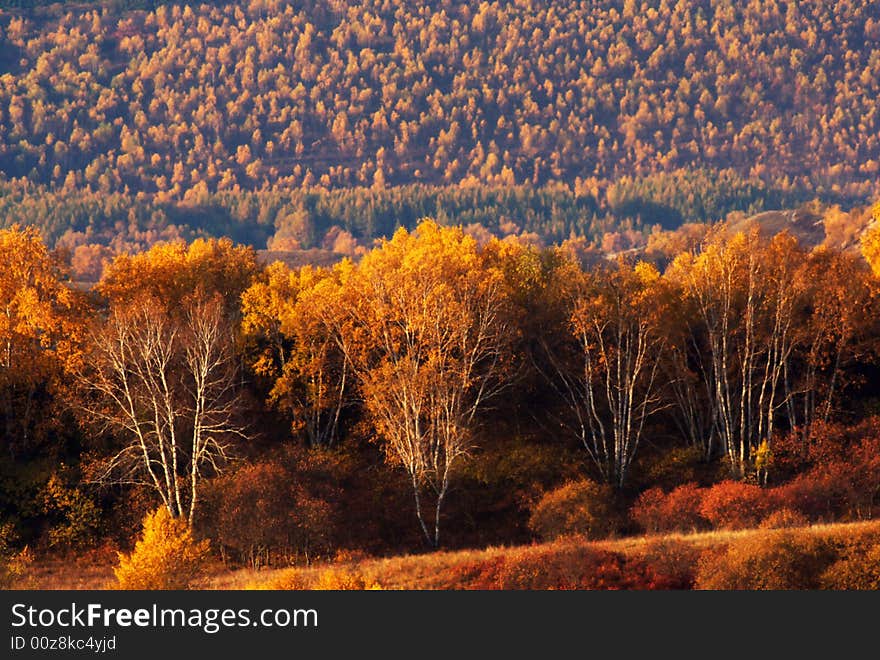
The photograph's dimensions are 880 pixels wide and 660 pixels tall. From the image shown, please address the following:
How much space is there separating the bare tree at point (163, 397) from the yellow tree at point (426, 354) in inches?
345

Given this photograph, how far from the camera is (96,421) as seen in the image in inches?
3187

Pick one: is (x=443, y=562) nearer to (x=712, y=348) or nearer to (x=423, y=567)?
(x=423, y=567)

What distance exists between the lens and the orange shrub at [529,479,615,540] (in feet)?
244

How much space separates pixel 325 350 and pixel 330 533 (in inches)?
594

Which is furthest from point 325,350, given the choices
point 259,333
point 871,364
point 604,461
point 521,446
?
point 871,364

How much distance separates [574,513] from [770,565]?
22861mm

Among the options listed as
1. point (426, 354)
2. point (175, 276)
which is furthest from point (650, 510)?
point (175, 276)

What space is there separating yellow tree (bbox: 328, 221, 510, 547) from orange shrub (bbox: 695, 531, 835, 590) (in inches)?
987

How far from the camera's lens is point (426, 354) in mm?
84812

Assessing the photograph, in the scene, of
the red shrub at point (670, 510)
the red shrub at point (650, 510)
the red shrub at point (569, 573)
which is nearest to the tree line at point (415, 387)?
the red shrub at point (650, 510)

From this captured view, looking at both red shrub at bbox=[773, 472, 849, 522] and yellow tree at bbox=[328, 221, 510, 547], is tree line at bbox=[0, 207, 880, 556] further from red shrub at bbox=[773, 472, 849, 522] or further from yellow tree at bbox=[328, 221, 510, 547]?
red shrub at bbox=[773, 472, 849, 522]

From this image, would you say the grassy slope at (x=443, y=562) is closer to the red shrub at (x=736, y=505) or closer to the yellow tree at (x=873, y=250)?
the red shrub at (x=736, y=505)

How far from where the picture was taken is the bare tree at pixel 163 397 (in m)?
76.2

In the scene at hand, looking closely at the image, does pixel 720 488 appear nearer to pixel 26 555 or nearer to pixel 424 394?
pixel 424 394
